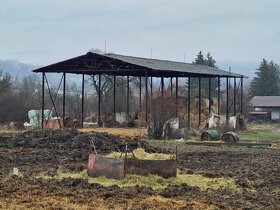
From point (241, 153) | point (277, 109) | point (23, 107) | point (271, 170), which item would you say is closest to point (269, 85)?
point (277, 109)

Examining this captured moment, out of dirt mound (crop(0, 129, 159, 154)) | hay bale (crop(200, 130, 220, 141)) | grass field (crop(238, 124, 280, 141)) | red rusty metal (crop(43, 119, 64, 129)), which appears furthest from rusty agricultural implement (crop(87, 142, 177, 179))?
red rusty metal (crop(43, 119, 64, 129))

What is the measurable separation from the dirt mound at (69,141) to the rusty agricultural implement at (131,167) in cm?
772

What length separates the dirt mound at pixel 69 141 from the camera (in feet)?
75.2

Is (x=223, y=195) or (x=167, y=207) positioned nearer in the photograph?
(x=167, y=207)

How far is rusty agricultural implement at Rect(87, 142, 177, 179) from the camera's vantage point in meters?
13.9

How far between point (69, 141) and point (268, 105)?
5938 cm

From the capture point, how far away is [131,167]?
45.9ft

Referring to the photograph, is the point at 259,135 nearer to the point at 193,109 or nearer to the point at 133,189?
the point at 193,109

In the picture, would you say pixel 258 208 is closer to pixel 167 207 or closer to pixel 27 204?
pixel 167 207

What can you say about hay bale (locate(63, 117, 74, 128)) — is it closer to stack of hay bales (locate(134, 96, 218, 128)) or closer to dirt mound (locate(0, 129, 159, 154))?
stack of hay bales (locate(134, 96, 218, 128))

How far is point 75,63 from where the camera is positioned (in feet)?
126

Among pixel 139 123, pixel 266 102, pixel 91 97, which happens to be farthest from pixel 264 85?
pixel 139 123

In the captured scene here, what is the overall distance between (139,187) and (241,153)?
11.2 meters

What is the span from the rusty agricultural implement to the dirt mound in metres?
7.72
